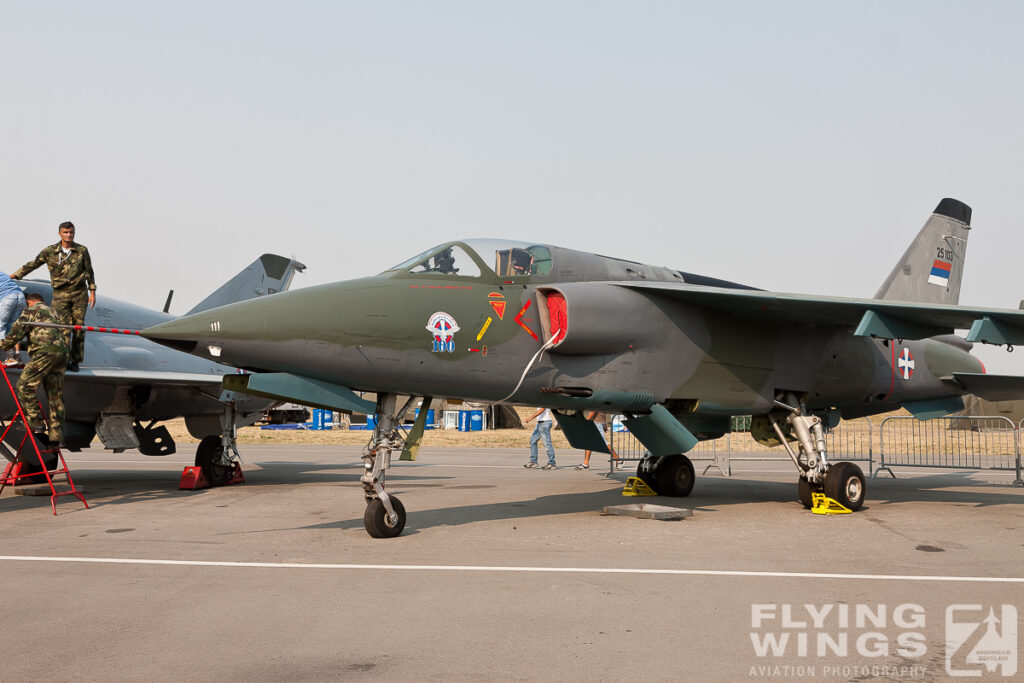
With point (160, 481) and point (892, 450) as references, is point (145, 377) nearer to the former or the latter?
point (160, 481)

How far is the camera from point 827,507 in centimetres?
957

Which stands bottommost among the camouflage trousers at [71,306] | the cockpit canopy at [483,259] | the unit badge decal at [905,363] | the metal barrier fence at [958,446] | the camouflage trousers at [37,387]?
the metal barrier fence at [958,446]

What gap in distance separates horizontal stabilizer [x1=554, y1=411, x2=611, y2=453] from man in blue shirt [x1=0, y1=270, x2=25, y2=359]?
6413 millimetres

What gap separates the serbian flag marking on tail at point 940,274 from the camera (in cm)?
1348

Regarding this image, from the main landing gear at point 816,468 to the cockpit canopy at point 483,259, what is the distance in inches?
153

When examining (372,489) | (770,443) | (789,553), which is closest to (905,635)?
(789,553)

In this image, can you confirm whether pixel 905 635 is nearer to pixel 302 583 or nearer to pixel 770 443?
pixel 302 583

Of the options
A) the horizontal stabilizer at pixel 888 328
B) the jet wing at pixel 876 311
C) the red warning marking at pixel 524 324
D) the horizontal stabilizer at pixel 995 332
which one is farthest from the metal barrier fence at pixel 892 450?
the red warning marking at pixel 524 324

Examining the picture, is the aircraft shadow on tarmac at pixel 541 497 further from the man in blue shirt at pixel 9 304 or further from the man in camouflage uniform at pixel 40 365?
the man in blue shirt at pixel 9 304

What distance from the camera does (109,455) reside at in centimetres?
2222

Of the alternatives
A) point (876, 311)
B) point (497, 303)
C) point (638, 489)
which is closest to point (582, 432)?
point (638, 489)

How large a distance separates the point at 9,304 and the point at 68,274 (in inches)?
33.2

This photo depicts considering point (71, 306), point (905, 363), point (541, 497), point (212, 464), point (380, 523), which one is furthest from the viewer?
point (212, 464)

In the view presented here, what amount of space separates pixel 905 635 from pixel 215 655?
344 cm
